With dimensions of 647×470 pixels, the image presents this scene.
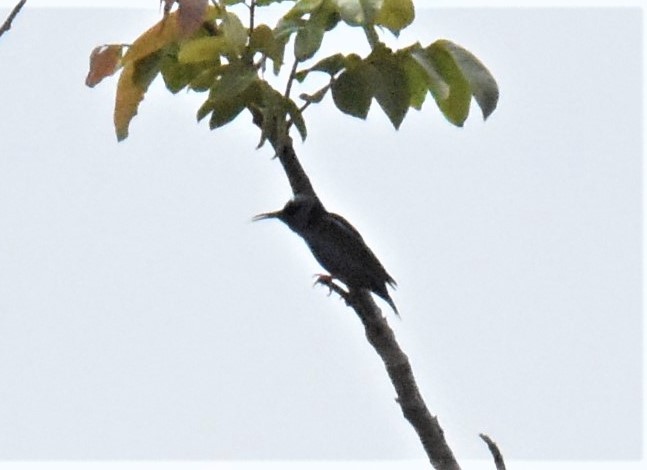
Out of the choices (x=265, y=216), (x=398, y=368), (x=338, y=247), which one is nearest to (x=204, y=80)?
(x=398, y=368)

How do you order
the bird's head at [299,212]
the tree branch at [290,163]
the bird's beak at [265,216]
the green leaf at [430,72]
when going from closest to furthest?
the green leaf at [430,72] < the tree branch at [290,163] < the bird's head at [299,212] < the bird's beak at [265,216]

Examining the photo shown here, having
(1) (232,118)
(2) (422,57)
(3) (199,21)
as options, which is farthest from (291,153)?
(3) (199,21)

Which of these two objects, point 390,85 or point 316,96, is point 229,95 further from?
point 390,85

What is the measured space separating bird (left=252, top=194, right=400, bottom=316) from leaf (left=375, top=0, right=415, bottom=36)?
772 millimetres

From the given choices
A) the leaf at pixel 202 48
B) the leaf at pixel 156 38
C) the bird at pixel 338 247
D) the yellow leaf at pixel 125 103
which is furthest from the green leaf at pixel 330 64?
the bird at pixel 338 247

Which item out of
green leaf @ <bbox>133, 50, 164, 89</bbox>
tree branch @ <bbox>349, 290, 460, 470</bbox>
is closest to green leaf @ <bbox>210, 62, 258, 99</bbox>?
green leaf @ <bbox>133, 50, 164, 89</bbox>

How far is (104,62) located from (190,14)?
0.66 m

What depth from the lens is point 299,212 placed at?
3.24 metres

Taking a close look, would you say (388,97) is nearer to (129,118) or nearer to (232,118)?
(232,118)

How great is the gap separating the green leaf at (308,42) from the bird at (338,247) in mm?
783

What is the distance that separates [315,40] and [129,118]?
573mm

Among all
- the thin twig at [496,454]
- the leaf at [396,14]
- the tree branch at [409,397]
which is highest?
the leaf at [396,14]

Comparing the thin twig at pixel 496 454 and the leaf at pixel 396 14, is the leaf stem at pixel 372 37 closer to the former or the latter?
the leaf at pixel 396 14

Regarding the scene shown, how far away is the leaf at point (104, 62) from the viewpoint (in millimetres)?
2645
